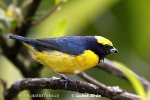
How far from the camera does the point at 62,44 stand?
1.34 metres

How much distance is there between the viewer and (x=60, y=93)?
1562 mm

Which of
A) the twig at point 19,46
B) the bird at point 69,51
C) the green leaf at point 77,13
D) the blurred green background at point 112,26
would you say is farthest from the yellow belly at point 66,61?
the green leaf at point 77,13

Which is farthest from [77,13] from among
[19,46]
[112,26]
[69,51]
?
[69,51]

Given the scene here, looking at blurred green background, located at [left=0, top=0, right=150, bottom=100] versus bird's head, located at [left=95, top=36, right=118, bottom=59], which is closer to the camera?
bird's head, located at [left=95, top=36, right=118, bottom=59]

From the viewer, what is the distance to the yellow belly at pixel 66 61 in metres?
1.32

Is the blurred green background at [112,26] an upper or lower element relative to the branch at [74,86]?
upper

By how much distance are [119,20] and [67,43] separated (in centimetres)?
101

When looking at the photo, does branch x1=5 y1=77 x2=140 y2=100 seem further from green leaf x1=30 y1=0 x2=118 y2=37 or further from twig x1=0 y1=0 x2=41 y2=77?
green leaf x1=30 y1=0 x2=118 y2=37

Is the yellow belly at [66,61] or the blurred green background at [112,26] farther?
the blurred green background at [112,26]

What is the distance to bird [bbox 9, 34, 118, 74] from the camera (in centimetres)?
132

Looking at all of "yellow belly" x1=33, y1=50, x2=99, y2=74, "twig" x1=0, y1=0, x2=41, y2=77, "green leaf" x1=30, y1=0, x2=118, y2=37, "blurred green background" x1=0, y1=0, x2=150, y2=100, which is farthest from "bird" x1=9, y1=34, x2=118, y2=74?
"green leaf" x1=30, y1=0, x2=118, y2=37

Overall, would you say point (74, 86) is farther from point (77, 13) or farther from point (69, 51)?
point (77, 13)

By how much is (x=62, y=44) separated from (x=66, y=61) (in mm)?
49

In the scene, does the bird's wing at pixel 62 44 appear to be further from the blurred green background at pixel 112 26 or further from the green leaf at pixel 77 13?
the green leaf at pixel 77 13
